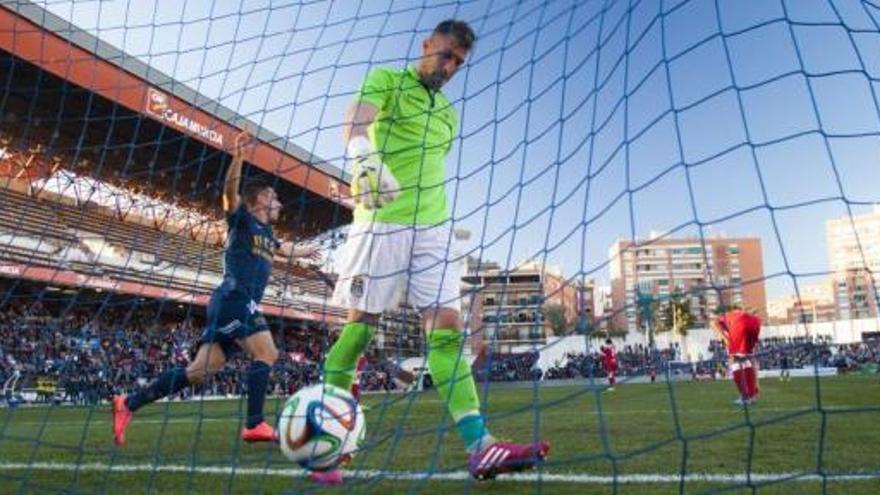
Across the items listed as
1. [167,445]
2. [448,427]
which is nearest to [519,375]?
[167,445]

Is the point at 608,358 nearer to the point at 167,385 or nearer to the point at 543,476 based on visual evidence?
the point at 167,385

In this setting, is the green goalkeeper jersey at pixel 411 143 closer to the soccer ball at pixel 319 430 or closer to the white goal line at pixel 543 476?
the soccer ball at pixel 319 430

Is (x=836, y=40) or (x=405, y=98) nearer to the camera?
(x=836, y=40)

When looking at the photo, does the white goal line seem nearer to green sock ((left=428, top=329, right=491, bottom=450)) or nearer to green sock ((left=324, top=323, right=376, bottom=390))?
green sock ((left=428, top=329, right=491, bottom=450))

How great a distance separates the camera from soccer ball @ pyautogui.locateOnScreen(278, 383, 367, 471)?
2.97 metres

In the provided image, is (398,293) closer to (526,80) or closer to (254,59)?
(526,80)

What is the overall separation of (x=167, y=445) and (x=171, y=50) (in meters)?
2.43

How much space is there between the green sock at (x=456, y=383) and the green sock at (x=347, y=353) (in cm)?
31

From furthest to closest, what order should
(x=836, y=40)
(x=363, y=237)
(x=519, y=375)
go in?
(x=519, y=375) < (x=363, y=237) < (x=836, y=40)

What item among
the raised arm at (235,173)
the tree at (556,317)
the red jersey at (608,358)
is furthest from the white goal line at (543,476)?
the red jersey at (608,358)

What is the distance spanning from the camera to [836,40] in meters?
2.34

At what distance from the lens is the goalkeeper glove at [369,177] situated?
116 inches

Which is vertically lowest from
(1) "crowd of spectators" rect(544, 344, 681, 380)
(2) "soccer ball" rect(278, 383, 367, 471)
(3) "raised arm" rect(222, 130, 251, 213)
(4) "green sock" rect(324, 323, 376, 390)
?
(2) "soccer ball" rect(278, 383, 367, 471)

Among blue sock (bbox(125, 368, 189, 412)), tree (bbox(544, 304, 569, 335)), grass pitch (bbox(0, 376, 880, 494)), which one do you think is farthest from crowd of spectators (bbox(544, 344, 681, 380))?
blue sock (bbox(125, 368, 189, 412))
